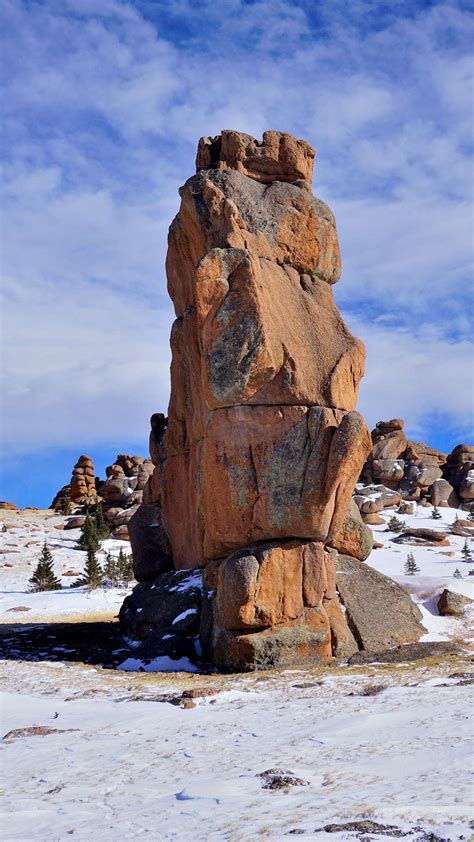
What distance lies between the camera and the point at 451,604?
2138 cm

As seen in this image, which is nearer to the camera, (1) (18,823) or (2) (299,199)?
(1) (18,823)

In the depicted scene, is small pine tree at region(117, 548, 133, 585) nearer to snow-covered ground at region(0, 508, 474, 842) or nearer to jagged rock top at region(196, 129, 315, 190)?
snow-covered ground at region(0, 508, 474, 842)

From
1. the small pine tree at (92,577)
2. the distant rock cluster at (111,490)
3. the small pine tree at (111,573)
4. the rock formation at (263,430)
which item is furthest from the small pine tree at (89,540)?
the rock formation at (263,430)

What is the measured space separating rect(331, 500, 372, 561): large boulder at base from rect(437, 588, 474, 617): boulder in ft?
8.68

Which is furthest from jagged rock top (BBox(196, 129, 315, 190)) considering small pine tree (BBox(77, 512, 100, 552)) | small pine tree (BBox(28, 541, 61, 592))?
small pine tree (BBox(77, 512, 100, 552))

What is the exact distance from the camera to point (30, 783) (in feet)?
26.0

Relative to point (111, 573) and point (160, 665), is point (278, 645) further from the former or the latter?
point (111, 573)

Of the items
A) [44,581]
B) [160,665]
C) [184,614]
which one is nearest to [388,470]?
[44,581]

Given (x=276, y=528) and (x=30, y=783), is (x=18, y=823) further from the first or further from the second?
(x=276, y=528)

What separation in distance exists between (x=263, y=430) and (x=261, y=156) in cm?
911

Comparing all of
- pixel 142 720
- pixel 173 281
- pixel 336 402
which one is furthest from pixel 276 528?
pixel 173 281

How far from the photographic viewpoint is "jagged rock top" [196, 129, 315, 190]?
22.7 metres

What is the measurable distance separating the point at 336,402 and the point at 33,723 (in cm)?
1072

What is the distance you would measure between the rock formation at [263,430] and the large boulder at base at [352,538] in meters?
0.04
